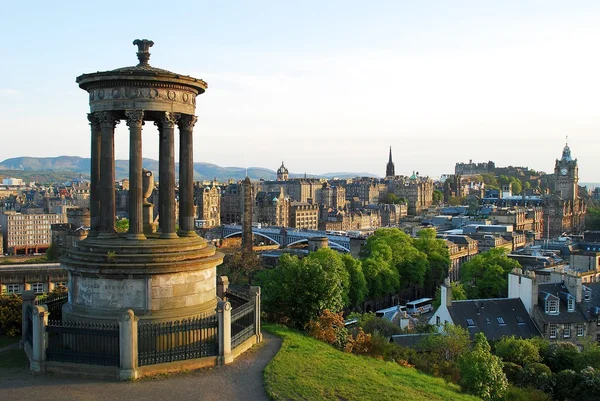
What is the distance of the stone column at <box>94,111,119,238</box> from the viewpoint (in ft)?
68.7

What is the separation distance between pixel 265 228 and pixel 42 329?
412 ft

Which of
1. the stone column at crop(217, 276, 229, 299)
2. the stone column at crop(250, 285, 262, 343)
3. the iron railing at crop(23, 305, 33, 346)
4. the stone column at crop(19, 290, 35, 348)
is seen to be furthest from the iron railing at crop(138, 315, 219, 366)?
the stone column at crop(217, 276, 229, 299)

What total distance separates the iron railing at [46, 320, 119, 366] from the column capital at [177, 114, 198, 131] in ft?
23.5

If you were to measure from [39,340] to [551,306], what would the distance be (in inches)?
1568

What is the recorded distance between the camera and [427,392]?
19.8 m

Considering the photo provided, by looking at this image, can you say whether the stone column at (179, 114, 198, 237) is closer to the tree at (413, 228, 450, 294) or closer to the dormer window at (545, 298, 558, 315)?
the dormer window at (545, 298, 558, 315)

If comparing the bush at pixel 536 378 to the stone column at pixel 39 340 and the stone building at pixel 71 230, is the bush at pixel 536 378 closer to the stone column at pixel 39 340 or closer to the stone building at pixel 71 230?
the stone column at pixel 39 340

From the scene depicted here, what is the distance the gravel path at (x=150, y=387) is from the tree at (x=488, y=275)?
49334 millimetres

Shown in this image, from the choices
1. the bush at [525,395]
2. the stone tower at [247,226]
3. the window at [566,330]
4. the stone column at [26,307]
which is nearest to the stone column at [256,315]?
the stone column at [26,307]

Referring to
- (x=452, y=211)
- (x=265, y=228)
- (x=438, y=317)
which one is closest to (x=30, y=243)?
(x=265, y=228)

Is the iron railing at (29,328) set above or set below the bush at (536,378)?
above

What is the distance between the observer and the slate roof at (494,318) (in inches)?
1799

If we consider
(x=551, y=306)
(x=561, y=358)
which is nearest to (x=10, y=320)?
(x=561, y=358)

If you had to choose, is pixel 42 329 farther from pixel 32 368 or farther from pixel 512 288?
pixel 512 288
